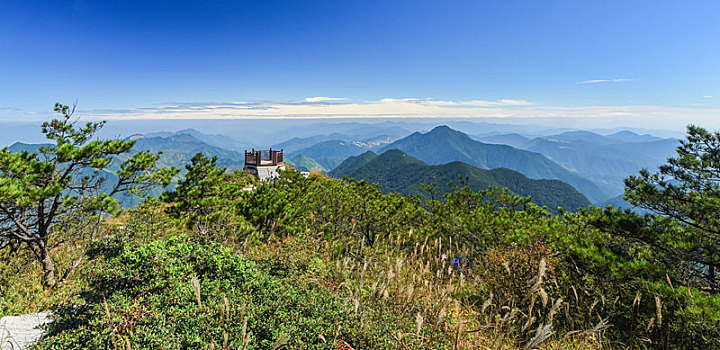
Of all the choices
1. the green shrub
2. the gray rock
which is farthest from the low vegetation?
the gray rock

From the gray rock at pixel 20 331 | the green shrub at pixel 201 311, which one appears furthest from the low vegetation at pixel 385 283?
the gray rock at pixel 20 331

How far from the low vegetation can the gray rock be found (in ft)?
0.87

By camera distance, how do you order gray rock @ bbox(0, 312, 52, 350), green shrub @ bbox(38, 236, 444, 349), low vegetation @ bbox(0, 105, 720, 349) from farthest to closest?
gray rock @ bbox(0, 312, 52, 350)
low vegetation @ bbox(0, 105, 720, 349)
green shrub @ bbox(38, 236, 444, 349)

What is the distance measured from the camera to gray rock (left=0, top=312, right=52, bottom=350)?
268cm

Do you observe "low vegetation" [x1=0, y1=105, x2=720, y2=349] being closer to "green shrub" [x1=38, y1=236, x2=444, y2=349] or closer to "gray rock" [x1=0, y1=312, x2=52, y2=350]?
"green shrub" [x1=38, y1=236, x2=444, y2=349]

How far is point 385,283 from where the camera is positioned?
3.01 meters

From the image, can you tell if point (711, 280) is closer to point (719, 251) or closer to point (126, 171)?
point (719, 251)

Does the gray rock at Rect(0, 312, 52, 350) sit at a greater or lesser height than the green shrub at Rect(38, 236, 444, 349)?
lesser

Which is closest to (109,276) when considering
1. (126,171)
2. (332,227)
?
(126,171)

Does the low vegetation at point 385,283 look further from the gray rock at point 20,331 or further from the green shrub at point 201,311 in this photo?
the gray rock at point 20,331

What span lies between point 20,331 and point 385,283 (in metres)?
3.74

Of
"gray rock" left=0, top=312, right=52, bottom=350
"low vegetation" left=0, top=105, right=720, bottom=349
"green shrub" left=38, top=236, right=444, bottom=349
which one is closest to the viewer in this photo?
"green shrub" left=38, top=236, right=444, bottom=349

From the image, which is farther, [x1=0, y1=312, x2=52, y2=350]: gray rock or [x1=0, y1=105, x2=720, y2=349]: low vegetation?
[x1=0, y1=312, x2=52, y2=350]: gray rock

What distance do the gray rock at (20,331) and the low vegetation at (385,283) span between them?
27 centimetres
